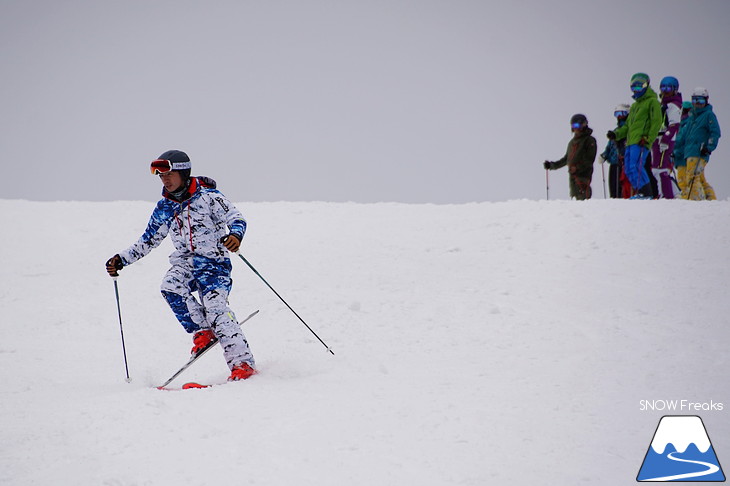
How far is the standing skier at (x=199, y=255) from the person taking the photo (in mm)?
6059

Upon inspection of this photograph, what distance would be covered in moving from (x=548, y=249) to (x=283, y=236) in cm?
465

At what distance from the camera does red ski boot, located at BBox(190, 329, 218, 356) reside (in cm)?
627

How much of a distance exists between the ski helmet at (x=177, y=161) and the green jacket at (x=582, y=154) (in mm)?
10245

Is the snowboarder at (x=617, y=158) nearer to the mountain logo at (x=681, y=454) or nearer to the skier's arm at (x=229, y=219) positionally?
the skier's arm at (x=229, y=219)

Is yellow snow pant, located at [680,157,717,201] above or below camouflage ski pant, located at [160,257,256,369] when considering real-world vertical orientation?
above

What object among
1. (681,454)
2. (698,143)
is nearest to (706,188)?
(698,143)

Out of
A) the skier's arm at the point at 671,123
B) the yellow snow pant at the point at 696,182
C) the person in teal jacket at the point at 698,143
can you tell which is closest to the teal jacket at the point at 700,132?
the person in teal jacket at the point at 698,143

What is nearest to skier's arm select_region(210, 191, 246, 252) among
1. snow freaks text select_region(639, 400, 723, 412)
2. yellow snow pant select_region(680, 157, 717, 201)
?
snow freaks text select_region(639, 400, 723, 412)

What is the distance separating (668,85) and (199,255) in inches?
438

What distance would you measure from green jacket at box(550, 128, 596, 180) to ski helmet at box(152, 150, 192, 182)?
33.6ft

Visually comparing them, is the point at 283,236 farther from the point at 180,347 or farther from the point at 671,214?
the point at 671,214

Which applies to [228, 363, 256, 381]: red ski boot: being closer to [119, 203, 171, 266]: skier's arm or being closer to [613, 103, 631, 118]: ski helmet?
[119, 203, 171, 266]: skier's arm

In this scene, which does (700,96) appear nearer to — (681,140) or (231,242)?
(681,140)

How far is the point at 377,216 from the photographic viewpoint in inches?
521
